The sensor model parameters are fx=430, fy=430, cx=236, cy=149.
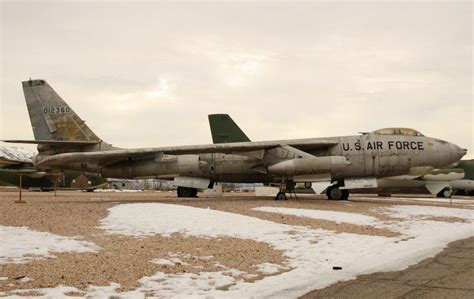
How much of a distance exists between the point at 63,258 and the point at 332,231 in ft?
22.0

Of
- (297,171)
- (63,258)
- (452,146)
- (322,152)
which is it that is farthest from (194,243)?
(452,146)

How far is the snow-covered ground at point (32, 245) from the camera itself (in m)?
7.03

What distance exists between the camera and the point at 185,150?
75.0 ft

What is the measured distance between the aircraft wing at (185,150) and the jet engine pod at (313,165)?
1619 millimetres

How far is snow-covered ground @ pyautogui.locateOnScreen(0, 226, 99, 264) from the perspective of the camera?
23.1 feet

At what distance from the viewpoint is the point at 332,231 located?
11078 millimetres

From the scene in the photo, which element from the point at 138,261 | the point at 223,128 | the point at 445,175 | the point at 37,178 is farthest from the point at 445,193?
the point at 37,178

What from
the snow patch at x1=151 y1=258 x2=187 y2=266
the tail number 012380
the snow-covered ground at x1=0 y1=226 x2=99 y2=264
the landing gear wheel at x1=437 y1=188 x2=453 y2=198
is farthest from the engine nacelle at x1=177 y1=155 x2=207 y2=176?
the landing gear wheel at x1=437 y1=188 x2=453 y2=198

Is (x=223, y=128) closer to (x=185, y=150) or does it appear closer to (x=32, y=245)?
(x=185, y=150)

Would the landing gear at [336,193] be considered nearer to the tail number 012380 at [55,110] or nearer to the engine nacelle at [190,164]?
the engine nacelle at [190,164]

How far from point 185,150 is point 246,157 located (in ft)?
15.0

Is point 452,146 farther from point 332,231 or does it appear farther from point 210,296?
point 210,296

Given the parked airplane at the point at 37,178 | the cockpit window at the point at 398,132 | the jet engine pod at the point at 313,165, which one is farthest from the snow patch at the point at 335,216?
the parked airplane at the point at 37,178

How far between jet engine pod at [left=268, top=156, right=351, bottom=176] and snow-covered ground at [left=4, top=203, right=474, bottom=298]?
599 cm
